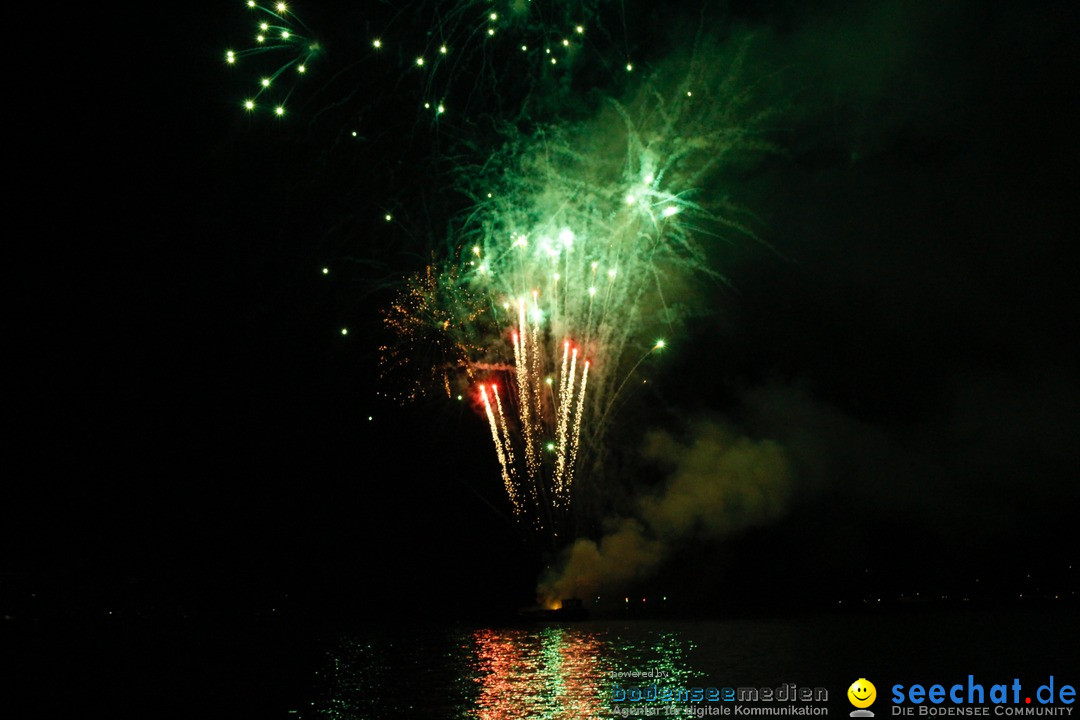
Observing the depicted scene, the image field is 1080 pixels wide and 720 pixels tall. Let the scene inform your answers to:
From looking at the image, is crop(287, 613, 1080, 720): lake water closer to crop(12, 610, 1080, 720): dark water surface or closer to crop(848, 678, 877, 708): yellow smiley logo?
crop(12, 610, 1080, 720): dark water surface

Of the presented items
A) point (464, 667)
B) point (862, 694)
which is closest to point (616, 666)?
point (464, 667)

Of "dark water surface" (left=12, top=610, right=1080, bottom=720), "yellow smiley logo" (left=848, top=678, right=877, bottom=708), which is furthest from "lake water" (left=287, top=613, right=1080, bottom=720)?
"yellow smiley logo" (left=848, top=678, right=877, bottom=708)

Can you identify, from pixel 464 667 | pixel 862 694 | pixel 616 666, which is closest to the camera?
pixel 862 694

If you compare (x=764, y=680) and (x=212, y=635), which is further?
(x=212, y=635)

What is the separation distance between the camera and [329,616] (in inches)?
1971

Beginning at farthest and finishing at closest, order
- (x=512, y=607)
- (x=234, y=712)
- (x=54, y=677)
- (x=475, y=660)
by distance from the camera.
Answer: (x=512, y=607)
(x=475, y=660)
(x=54, y=677)
(x=234, y=712)

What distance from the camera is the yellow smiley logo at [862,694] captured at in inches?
565

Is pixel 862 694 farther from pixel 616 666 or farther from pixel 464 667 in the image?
pixel 464 667

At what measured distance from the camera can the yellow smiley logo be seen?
47.1 ft

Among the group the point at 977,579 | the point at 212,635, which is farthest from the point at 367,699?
the point at 977,579

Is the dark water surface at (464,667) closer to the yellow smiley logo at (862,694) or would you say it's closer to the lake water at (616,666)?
the lake water at (616,666)

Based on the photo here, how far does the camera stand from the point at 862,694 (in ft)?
49.1

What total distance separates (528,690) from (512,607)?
111 feet

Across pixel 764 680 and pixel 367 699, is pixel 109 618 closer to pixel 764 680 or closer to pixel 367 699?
pixel 367 699
